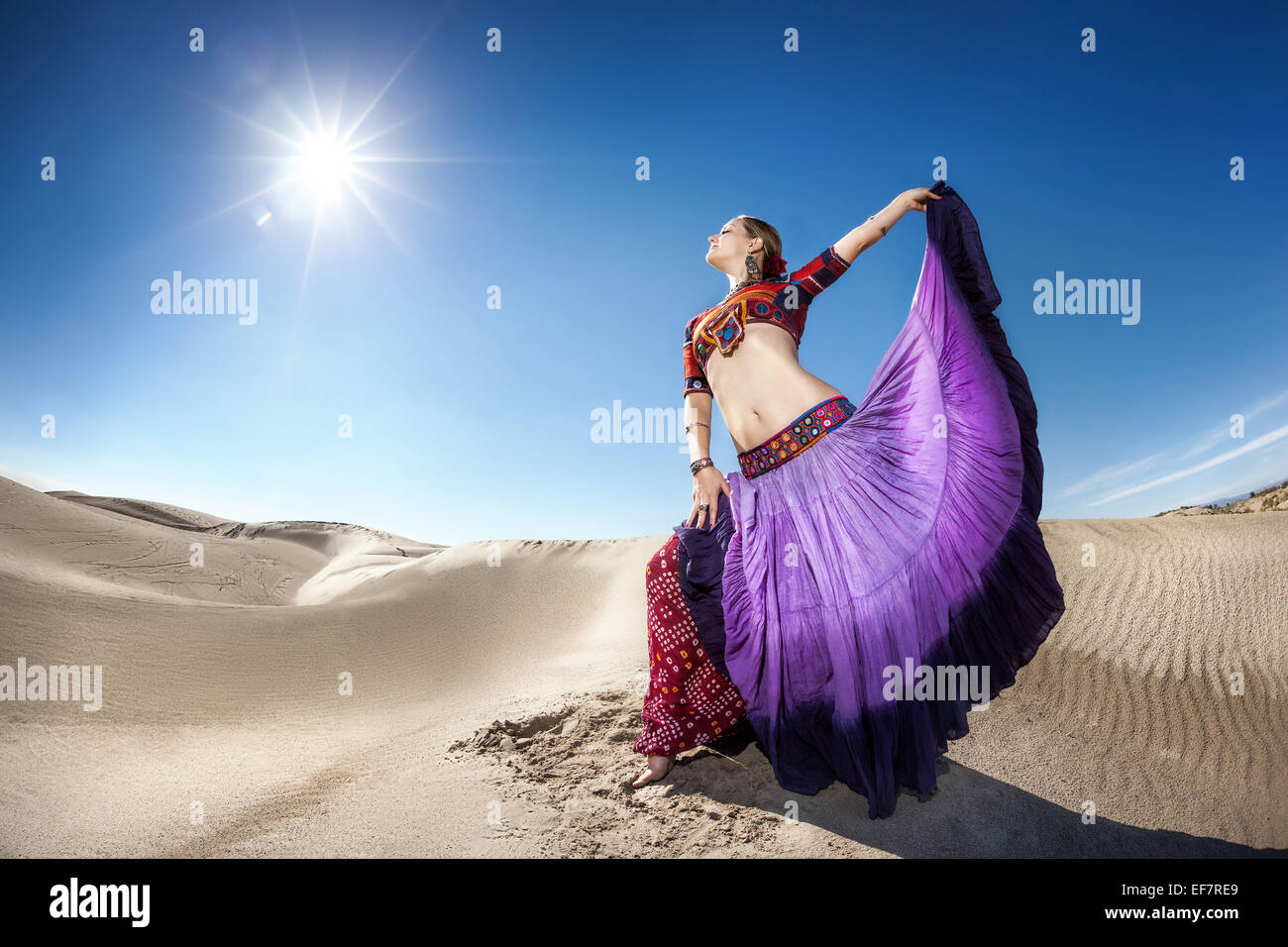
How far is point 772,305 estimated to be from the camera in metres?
3.27

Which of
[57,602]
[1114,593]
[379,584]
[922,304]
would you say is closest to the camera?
[922,304]

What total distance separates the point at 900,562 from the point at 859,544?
0.19m

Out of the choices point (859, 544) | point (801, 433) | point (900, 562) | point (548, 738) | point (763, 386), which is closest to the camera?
point (900, 562)

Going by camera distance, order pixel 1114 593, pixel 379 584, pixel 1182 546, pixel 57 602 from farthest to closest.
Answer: pixel 379 584, pixel 1182 546, pixel 1114 593, pixel 57 602

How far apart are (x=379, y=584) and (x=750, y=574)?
38.7ft

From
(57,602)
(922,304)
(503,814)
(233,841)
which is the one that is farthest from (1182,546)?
(57,602)

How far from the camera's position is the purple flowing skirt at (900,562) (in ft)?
8.08

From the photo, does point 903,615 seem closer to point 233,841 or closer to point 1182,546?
point 233,841

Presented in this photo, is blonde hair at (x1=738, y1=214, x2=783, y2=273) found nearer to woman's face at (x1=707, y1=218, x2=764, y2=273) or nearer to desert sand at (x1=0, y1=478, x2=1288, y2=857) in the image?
woman's face at (x1=707, y1=218, x2=764, y2=273)

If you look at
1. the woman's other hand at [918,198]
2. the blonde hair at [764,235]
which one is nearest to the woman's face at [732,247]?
the blonde hair at [764,235]

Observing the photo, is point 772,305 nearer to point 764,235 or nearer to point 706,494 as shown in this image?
point 764,235

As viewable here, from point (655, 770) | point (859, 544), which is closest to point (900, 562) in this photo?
point (859, 544)

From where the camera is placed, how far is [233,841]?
115 inches

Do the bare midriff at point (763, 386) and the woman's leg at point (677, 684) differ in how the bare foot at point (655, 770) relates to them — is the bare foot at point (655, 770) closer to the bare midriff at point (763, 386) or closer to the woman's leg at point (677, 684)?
the woman's leg at point (677, 684)
